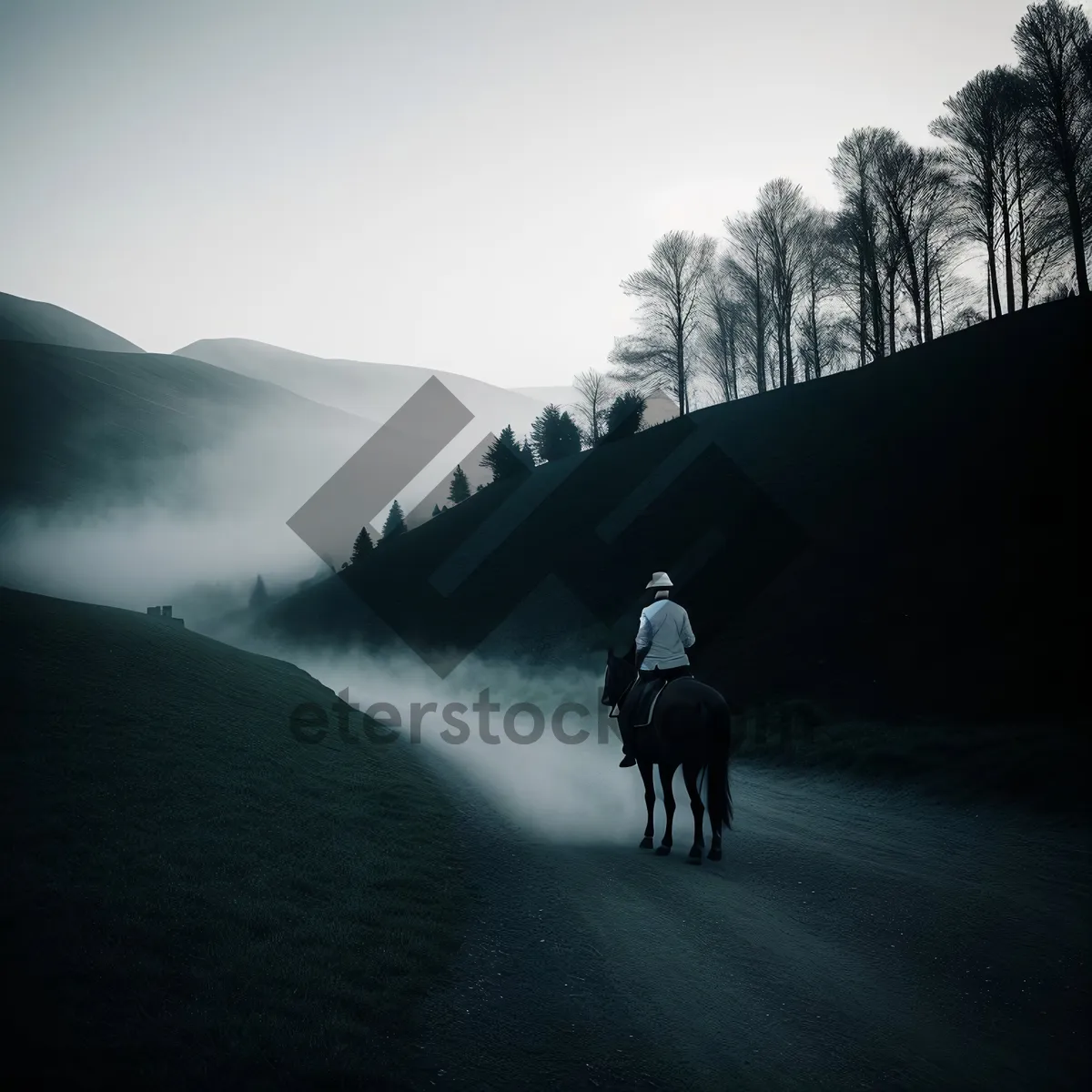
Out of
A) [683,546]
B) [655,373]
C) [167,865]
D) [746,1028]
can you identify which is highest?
[655,373]

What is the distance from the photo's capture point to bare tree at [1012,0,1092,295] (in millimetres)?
31828

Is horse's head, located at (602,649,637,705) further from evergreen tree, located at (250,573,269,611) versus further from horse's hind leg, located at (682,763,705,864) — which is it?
evergreen tree, located at (250,573,269,611)

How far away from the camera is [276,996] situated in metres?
5.47

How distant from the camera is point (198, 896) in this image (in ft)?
22.8

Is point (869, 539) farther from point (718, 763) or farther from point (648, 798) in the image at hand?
point (718, 763)

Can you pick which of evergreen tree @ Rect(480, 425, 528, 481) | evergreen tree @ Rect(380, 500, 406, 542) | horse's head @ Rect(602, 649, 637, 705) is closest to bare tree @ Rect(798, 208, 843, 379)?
evergreen tree @ Rect(480, 425, 528, 481)

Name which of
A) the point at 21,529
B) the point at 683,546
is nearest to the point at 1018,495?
the point at 683,546

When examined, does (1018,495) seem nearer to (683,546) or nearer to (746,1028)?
(683,546)

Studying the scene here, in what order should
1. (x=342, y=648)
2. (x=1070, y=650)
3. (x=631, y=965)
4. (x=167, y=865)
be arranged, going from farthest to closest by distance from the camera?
(x=342, y=648) → (x=1070, y=650) → (x=167, y=865) → (x=631, y=965)

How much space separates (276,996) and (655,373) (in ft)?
179

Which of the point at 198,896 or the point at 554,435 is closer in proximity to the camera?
the point at 198,896

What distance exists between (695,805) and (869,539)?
20.3m

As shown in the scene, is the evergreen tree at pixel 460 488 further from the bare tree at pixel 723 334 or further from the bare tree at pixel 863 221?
the bare tree at pixel 863 221

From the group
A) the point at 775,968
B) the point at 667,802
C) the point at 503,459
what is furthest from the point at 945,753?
the point at 503,459
